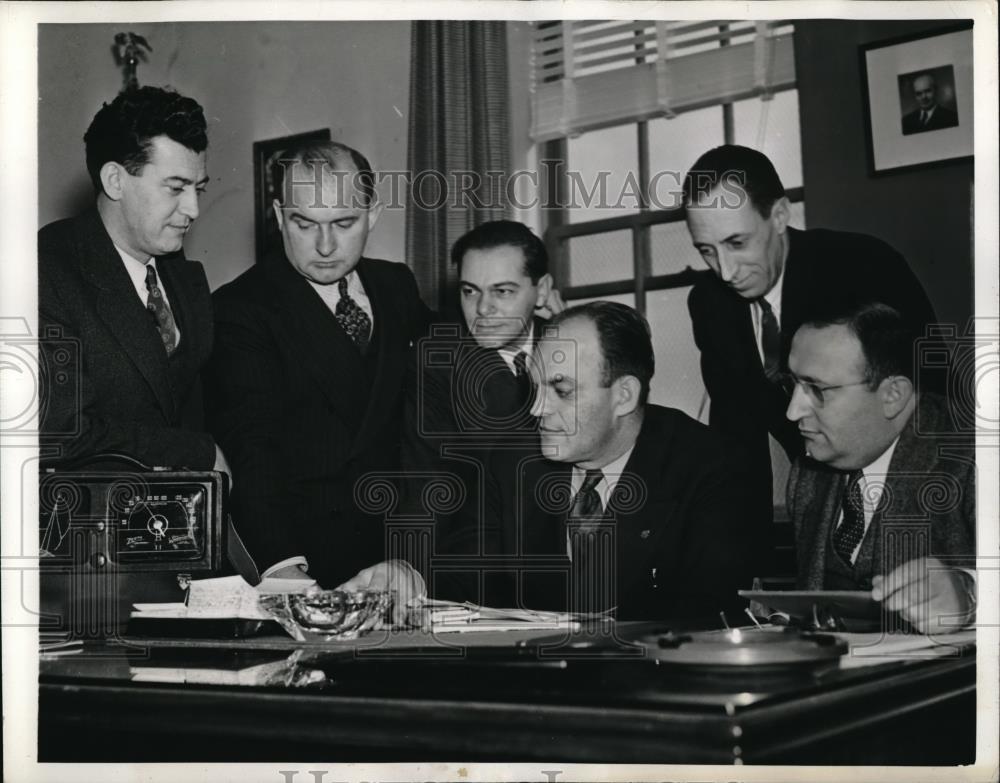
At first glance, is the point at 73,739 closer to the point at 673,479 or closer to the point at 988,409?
the point at 673,479

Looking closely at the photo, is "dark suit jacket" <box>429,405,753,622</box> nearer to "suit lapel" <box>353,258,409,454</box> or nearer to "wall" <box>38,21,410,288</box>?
"suit lapel" <box>353,258,409,454</box>

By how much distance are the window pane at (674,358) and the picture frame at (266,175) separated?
1.02 meters

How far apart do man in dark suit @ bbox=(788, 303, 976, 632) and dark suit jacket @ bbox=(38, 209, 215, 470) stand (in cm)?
159

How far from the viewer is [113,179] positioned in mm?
3381

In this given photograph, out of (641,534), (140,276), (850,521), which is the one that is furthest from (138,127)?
(850,521)

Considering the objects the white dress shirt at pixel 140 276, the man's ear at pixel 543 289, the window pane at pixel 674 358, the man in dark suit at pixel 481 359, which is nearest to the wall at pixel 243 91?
the white dress shirt at pixel 140 276

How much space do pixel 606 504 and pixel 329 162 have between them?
46.6 inches

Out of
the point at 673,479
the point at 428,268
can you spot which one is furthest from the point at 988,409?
the point at 428,268

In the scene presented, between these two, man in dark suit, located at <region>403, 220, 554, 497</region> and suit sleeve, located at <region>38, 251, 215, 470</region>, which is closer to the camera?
suit sleeve, located at <region>38, 251, 215, 470</region>

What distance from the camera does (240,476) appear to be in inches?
131

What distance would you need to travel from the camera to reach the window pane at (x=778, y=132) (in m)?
3.33

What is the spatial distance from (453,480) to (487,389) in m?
0.26

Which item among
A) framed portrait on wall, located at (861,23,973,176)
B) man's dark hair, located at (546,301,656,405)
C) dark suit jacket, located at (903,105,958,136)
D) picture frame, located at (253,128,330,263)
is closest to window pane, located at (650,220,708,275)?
man's dark hair, located at (546,301,656,405)

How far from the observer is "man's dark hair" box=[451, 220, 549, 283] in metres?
3.35
